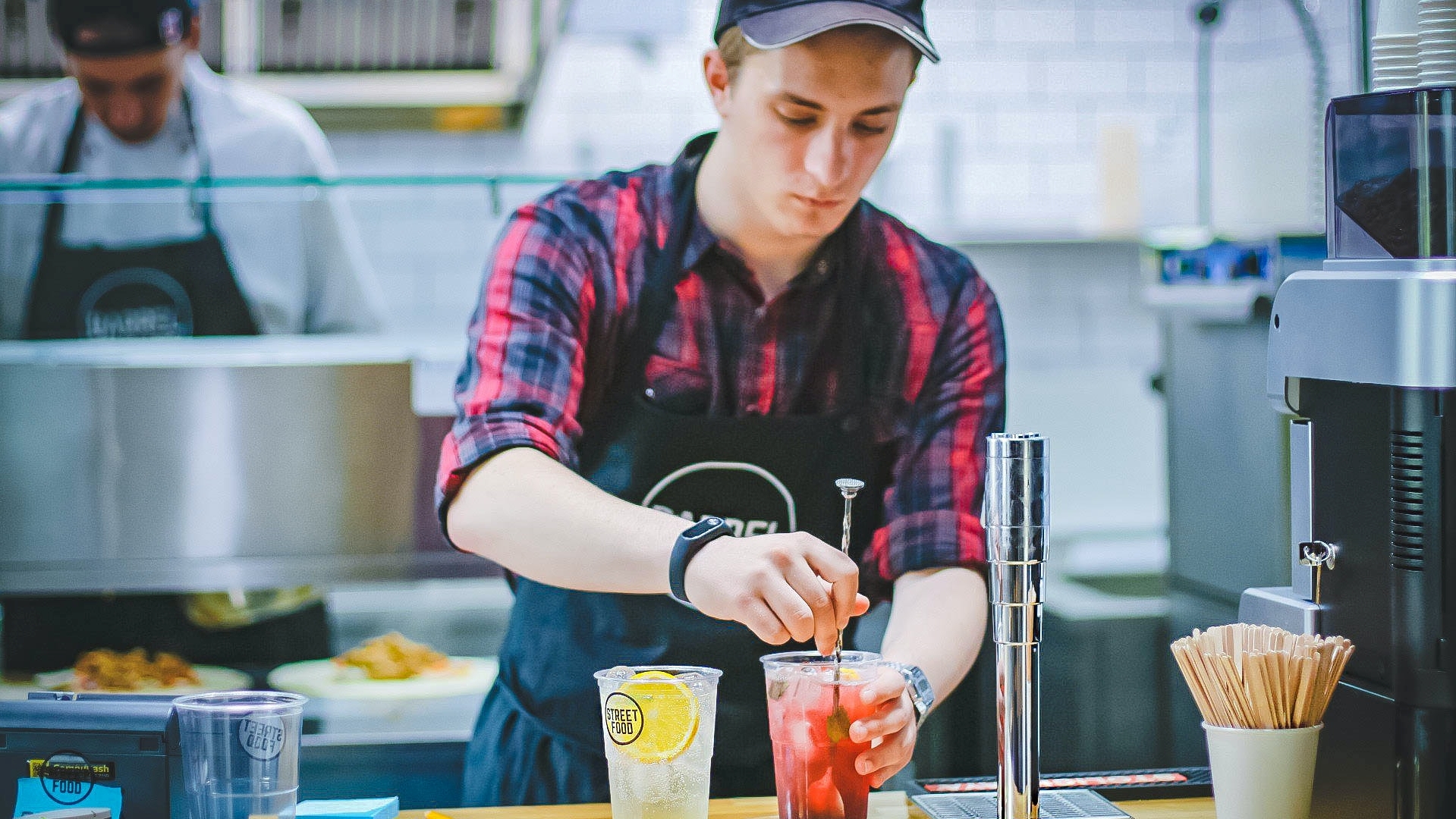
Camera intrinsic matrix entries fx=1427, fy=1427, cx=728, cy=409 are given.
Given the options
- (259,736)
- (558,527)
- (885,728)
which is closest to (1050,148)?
(558,527)

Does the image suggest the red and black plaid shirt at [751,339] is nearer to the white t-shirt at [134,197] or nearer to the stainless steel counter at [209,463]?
the stainless steel counter at [209,463]

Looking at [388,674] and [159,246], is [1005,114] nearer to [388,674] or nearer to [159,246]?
[159,246]

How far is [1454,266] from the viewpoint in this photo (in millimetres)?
1258

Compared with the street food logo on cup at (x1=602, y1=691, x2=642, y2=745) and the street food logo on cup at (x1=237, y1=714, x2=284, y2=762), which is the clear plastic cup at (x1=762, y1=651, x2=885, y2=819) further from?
the street food logo on cup at (x1=237, y1=714, x2=284, y2=762)

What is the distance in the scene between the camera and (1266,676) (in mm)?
1245

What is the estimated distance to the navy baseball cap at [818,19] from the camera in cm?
187

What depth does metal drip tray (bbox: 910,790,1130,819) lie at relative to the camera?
1.34m

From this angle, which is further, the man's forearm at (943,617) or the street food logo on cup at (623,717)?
the man's forearm at (943,617)

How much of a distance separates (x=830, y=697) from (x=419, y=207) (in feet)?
5.52

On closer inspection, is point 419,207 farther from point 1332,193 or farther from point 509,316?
point 1332,193

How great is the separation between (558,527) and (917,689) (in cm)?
55

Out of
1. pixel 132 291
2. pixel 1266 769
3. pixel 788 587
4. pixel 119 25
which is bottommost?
pixel 1266 769

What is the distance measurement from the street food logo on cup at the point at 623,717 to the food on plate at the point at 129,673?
51.5 inches

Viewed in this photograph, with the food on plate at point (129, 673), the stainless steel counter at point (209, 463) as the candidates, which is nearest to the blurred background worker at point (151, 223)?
the stainless steel counter at point (209, 463)
